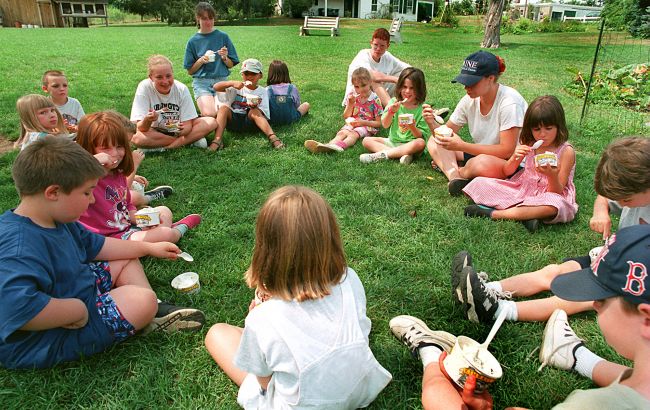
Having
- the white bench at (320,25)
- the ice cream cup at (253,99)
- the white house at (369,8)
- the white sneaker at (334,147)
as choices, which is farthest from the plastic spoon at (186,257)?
the white house at (369,8)

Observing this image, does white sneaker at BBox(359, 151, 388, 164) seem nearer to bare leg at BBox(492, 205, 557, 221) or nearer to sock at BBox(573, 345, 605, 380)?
bare leg at BBox(492, 205, 557, 221)

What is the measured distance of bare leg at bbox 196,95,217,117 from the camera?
581 centimetres

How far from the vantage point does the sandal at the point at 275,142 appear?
17.1ft

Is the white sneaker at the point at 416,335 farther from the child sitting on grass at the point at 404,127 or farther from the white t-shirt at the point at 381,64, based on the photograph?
the white t-shirt at the point at 381,64

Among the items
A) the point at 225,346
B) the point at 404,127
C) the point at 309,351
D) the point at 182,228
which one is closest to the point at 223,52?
the point at 404,127

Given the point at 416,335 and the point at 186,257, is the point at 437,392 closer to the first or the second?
the point at 416,335

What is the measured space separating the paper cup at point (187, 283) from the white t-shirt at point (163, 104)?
277cm

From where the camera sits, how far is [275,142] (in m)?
5.26

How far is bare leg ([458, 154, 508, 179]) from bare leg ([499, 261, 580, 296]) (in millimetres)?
1401

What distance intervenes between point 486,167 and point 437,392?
2536 millimetres

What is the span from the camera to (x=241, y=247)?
323cm

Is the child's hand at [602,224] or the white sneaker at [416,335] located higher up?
the child's hand at [602,224]

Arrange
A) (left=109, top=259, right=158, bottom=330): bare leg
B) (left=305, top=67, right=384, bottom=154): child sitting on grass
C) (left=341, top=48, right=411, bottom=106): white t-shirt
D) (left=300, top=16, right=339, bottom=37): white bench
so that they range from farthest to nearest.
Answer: (left=300, top=16, right=339, bottom=37): white bench → (left=341, top=48, right=411, bottom=106): white t-shirt → (left=305, top=67, right=384, bottom=154): child sitting on grass → (left=109, top=259, right=158, bottom=330): bare leg

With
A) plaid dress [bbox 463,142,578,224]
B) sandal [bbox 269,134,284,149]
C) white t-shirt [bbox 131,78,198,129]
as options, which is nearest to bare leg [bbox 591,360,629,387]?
plaid dress [bbox 463,142,578,224]
